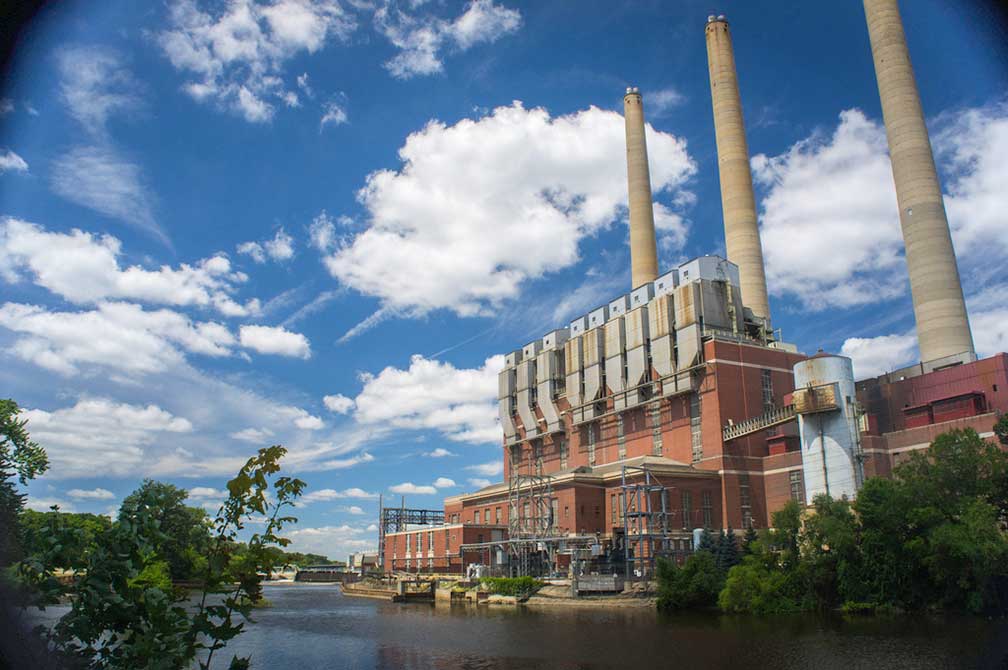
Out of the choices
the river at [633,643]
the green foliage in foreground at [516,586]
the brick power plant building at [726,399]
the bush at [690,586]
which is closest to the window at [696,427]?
the brick power plant building at [726,399]

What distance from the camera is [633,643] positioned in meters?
34.0

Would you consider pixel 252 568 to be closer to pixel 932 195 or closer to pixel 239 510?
pixel 239 510

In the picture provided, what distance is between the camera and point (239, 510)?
8469 mm

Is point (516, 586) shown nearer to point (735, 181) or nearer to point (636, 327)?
point (636, 327)

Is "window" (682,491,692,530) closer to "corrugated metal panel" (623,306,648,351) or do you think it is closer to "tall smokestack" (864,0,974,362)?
"corrugated metal panel" (623,306,648,351)

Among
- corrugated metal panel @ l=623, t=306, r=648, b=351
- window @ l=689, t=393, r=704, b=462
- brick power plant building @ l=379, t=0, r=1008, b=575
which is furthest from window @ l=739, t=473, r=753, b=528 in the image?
corrugated metal panel @ l=623, t=306, r=648, b=351

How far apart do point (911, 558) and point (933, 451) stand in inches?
255

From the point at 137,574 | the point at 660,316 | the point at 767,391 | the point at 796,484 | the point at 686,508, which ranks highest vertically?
the point at 660,316

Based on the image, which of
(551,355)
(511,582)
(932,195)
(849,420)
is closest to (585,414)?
(551,355)

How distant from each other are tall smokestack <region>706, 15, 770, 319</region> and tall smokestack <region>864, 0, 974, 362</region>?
15917 mm

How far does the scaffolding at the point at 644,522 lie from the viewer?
6055 centimetres

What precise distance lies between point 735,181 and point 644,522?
4136 centimetres

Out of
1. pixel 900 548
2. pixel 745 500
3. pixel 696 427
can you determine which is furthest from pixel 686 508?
pixel 900 548

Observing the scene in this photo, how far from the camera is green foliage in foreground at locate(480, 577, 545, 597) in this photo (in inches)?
2498
